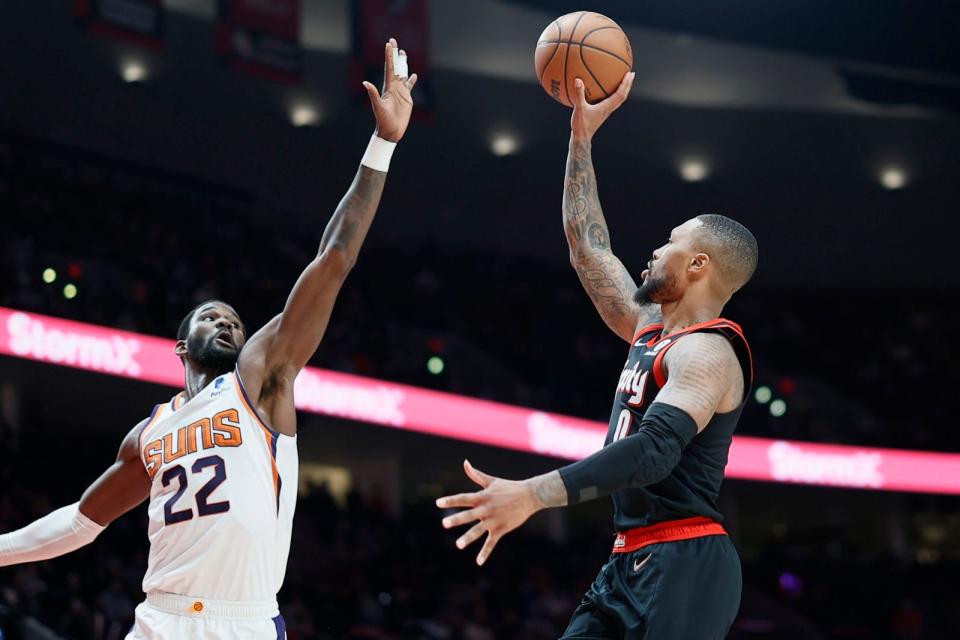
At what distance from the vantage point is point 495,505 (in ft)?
9.23

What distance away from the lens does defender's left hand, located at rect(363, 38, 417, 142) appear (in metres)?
4.07

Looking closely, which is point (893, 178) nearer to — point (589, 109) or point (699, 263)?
point (589, 109)

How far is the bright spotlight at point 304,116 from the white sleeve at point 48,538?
1291 cm

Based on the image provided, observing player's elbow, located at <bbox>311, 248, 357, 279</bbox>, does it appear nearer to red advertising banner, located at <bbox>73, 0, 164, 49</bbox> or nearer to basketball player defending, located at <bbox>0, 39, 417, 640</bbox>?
basketball player defending, located at <bbox>0, 39, 417, 640</bbox>

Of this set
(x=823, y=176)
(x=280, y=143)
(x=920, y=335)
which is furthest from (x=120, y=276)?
(x=920, y=335)

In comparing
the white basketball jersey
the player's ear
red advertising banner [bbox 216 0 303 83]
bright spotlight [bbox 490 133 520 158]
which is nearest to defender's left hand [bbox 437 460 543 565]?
the player's ear

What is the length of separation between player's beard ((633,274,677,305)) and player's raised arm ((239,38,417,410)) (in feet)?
3.00

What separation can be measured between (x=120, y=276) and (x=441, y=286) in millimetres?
6177

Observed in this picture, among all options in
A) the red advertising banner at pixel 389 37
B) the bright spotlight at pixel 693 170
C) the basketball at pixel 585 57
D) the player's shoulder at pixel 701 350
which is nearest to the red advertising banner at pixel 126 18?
the red advertising banner at pixel 389 37

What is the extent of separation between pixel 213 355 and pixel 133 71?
39.7 feet

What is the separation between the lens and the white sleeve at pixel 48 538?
432 cm

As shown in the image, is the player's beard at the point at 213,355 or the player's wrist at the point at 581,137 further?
the player's wrist at the point at 581,137

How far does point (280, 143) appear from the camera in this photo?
56.2ft

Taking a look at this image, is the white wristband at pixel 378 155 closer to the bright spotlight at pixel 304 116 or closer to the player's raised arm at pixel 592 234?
the player's raised arm at pixel 592 234
